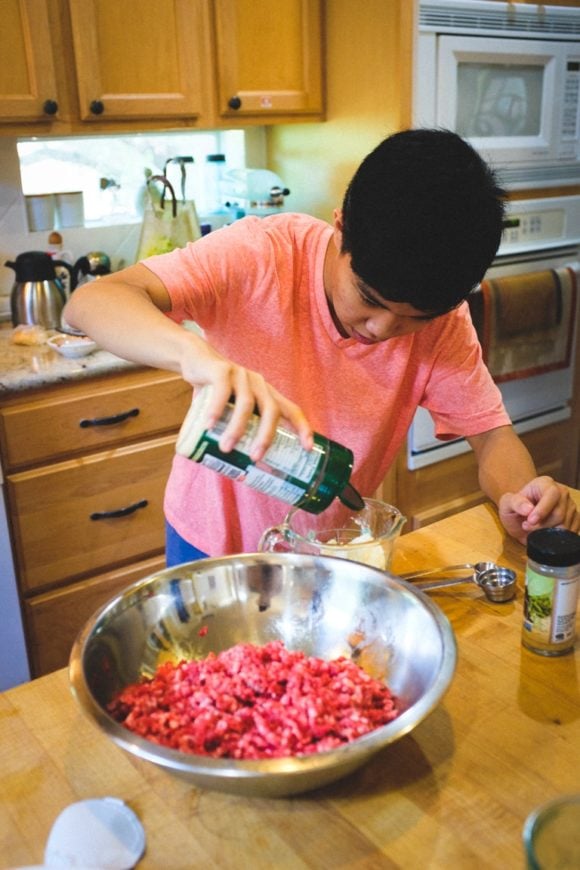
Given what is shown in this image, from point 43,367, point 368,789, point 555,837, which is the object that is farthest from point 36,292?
point 555,837

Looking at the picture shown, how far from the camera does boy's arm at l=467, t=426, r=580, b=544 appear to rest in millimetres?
1167

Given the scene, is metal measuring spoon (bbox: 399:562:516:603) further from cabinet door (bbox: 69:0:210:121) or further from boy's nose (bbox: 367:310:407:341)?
cabinet door (bbox: 69:0:210:121)

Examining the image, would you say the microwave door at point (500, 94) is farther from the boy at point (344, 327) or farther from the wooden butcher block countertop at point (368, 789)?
the wooden butcher block countertop at point (368, 789)

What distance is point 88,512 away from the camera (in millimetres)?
2098

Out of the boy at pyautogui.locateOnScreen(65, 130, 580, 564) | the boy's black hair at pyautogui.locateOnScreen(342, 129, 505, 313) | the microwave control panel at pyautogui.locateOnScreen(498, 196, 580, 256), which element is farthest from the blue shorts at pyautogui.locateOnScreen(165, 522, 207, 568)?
the microwave control panel at pyautogui.locateOnScreen(498, 196, 580, 256)

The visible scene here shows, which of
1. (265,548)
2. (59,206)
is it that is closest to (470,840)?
(265,548)

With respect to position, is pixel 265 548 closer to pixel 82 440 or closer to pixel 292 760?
pixel 292 760

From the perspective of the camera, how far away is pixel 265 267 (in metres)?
1.15

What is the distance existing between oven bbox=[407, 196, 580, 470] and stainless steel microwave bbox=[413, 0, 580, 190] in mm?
135

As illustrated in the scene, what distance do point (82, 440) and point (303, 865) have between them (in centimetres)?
151

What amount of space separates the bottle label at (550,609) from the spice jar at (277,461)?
265 millimetres

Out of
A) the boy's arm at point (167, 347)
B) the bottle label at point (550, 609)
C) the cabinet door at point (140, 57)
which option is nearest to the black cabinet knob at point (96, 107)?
the cabinet door at point (140, 57)

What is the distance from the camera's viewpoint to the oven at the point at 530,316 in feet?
8.05

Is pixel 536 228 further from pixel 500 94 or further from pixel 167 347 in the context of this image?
pixel 167 347
